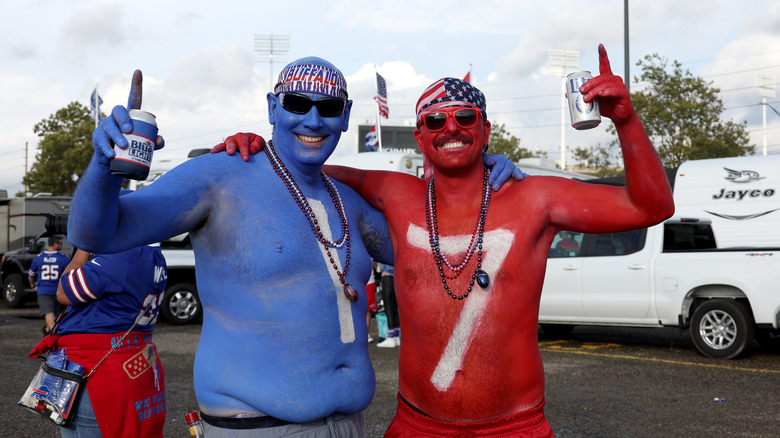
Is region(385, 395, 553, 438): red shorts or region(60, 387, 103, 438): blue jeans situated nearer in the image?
region(385, 395, 553, 438): red shorts

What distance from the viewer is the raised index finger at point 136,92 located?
7.00 ft

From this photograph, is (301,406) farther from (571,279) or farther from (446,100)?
(571,279)

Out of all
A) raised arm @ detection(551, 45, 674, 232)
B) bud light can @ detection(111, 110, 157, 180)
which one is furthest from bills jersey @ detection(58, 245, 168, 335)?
raised arm @ detection(551, 45, 674, 232)

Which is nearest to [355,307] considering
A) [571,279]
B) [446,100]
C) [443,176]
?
[443,176]

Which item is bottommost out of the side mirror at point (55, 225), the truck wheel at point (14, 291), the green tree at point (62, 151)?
the truck wheel at point (14, 291)

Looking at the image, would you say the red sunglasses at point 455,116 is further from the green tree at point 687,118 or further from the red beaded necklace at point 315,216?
the green tree at point 687,118

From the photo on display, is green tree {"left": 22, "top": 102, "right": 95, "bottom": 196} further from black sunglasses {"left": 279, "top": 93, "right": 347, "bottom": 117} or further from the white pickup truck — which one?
black sunglasses {"left": 279, "top": 93, "right": 347, "bottom": 117}

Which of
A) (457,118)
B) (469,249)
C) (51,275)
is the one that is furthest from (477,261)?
(51,275)

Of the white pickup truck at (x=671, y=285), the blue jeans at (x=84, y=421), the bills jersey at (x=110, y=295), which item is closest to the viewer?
the blue jeans at (x=84, y=421)

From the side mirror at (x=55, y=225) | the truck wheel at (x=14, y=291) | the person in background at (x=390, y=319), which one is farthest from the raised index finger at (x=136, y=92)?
the truck wheel at (x=14, y=291)

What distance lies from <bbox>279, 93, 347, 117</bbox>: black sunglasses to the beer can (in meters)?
0.86

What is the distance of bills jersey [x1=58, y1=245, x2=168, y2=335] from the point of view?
4.02 meters

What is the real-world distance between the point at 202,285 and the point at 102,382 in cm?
168

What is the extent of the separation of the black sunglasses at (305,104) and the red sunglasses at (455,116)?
45 centimetres
